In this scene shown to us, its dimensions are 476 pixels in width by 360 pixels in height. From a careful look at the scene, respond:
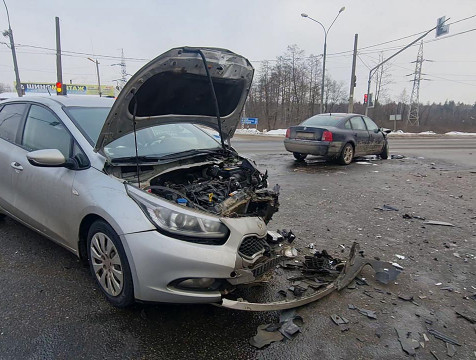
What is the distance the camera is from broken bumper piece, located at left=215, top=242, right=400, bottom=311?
2.39 meters

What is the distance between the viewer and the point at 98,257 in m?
2.76

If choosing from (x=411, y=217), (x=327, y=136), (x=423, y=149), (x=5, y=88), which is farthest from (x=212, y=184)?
(x=5, y=88)

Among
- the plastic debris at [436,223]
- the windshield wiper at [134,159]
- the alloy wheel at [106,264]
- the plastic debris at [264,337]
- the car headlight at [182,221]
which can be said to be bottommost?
the plastic debris at [264,337]

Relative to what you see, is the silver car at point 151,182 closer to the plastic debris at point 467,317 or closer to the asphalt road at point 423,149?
the plastic debris at point 467,317

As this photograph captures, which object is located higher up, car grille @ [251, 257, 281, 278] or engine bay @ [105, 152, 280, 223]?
engine bay @ [105, 152, 280, 223]

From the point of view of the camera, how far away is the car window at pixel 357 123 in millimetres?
10602

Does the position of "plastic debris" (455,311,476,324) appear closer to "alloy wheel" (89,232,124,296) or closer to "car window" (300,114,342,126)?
"alloy wheel" (89,232,124,296)

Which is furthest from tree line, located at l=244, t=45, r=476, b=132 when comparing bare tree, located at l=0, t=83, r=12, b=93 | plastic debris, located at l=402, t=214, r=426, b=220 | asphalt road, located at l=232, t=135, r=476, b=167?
bare tree, located at l=0, t=83, r=12, b=93

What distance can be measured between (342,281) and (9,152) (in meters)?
3.79

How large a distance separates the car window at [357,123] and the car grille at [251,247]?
346 inches

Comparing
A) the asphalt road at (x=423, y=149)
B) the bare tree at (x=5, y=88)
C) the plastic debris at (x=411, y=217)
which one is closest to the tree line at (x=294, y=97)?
the asphalt road at (x=423, y=149)

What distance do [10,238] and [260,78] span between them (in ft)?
141

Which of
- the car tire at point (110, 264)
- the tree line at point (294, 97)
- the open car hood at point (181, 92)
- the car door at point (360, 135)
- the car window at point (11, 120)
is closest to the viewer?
the car tire at point (110, 264)

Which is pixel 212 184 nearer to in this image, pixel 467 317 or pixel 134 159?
pixel 134 159
